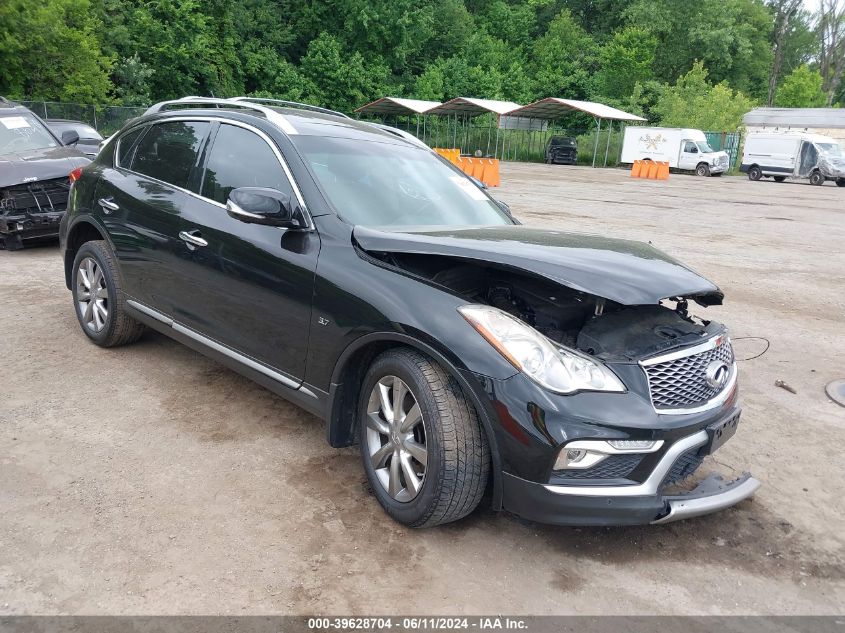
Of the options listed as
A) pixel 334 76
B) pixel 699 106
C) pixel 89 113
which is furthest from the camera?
pixel 699 106

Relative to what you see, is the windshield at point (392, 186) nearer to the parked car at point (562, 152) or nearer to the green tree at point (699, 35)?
the parked car at point (562, 152)

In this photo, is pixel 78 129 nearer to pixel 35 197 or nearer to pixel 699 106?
pixel 35 197

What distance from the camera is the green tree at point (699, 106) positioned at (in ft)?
151

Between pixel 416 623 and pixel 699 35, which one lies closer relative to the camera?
pixel 416 623

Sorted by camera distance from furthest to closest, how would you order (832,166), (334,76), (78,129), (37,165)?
(334,76) < (832,166) < (78,129) < (37,165)

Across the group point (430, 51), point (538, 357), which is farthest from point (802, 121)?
point (538, 357)

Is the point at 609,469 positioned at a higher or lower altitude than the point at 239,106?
lower

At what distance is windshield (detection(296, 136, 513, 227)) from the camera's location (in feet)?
11.9

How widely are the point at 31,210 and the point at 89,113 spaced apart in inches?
914

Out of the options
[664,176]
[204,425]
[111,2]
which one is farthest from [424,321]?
[111,2]

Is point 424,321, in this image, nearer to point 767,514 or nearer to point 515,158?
point 767,514

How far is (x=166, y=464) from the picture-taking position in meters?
3.47

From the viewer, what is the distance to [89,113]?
2812 centimetres

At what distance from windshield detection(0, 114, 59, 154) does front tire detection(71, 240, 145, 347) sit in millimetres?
4741
